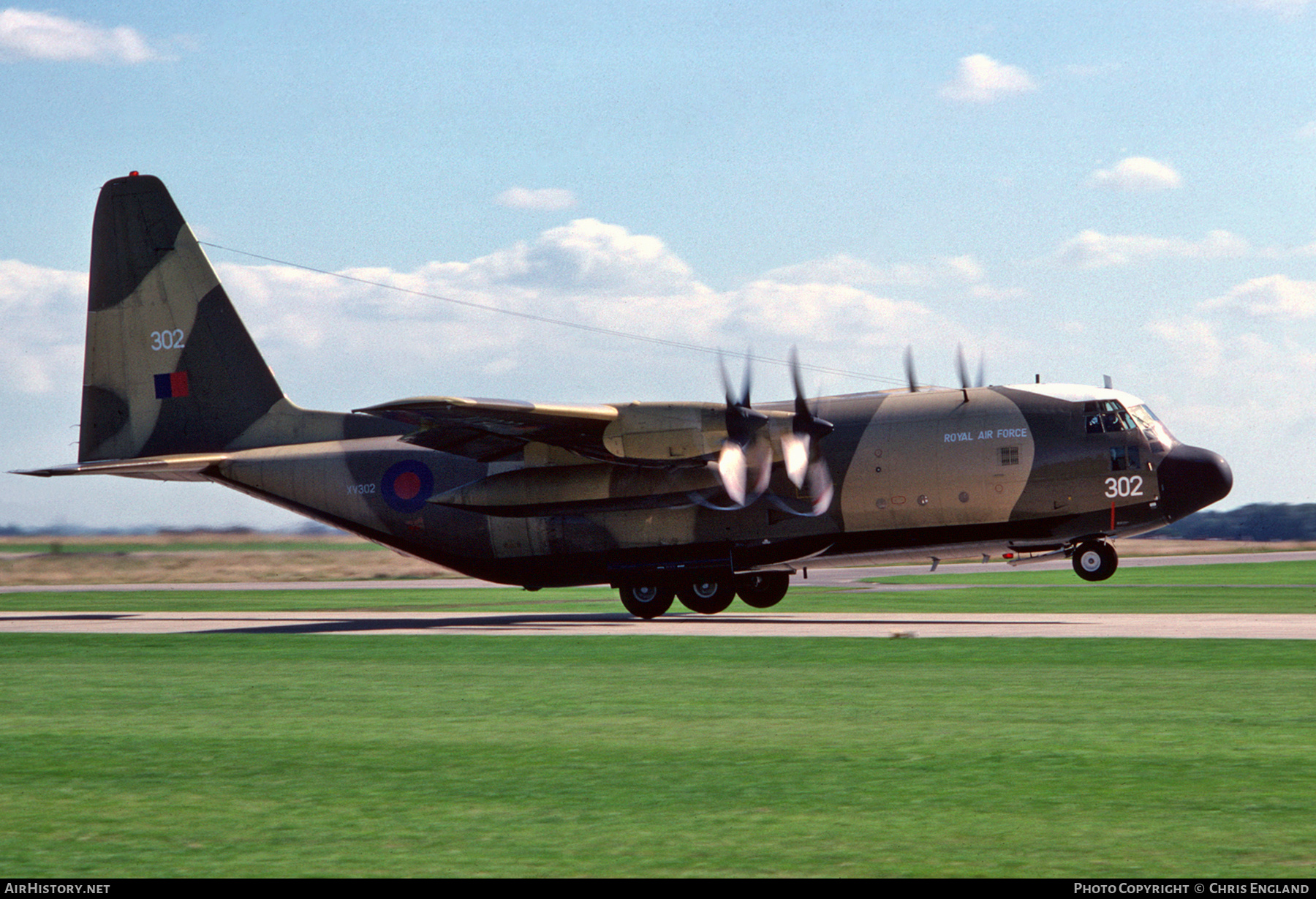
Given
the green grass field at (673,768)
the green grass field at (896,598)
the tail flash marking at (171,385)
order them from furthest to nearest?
the tail flash marking at (171,385) → the green grass field at (896,598) → the green grass field at (673,768)

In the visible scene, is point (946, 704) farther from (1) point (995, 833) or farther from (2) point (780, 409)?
(2) point (780, 409)

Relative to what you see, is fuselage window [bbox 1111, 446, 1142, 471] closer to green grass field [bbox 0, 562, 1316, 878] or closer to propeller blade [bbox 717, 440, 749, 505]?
green grass field [bbox 0, 562, 1316, 878]

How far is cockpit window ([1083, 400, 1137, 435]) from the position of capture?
1078 inches

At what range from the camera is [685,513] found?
94.5ft

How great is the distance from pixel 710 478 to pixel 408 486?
7243 mm

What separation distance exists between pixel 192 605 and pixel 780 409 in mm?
18864

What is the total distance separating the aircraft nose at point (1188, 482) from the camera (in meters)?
27.0

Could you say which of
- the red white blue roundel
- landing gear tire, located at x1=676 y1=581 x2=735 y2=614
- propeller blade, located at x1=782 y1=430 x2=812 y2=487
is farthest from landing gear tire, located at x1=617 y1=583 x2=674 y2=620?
the red white blue roundel

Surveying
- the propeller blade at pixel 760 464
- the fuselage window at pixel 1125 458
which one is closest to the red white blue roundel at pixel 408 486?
the propeller blade at pixel 760 464

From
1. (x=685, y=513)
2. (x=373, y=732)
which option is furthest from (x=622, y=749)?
(x=685, y=513)

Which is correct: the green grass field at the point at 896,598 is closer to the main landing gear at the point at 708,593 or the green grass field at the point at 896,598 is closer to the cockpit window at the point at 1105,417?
the main landing gear at the point at 708,593

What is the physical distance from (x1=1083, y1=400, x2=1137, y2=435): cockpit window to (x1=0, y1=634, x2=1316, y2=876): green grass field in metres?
9.17

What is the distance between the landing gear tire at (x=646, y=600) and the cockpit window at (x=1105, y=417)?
9.62 metres

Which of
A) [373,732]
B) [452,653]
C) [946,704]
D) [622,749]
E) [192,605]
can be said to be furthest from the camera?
[192,605]
